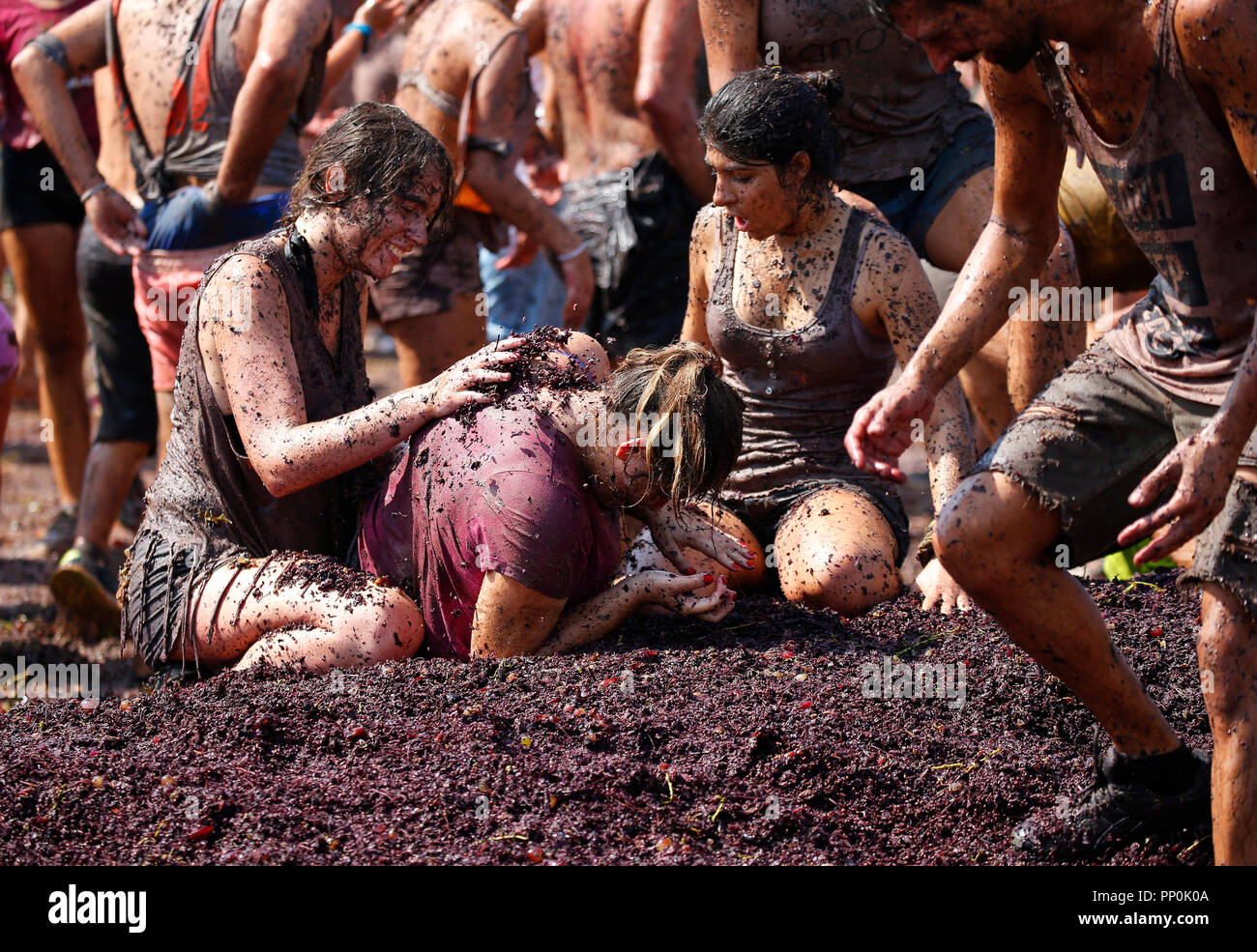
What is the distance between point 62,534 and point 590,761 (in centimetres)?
411

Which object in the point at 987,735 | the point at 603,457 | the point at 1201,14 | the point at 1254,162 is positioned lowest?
the point at 987,735

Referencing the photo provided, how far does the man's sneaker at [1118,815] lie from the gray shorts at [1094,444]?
17.1 inches

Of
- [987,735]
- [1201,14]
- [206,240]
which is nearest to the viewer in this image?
[1201,14]

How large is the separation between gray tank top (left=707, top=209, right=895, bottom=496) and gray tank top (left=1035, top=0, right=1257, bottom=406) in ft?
4.86

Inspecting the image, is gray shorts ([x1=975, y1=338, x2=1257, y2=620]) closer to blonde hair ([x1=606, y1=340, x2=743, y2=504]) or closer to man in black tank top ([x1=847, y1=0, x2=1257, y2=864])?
man in black tank top ([x1=847, y1=0, x2=1257, y2=864])

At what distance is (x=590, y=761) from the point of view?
2.96 m

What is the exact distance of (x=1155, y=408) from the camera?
8.82 feet

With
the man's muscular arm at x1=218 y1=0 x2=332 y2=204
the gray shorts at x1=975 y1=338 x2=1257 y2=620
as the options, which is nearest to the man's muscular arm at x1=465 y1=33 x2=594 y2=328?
the man's muscular arm at x1=218 y1=0 x2=332 y2=204

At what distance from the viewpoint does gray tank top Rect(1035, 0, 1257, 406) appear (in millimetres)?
2494

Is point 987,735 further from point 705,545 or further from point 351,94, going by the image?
point 351,94

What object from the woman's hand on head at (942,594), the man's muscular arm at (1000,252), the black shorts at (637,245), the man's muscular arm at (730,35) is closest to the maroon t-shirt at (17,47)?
the black shorts at (637,245)

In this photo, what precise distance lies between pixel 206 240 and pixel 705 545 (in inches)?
88.5

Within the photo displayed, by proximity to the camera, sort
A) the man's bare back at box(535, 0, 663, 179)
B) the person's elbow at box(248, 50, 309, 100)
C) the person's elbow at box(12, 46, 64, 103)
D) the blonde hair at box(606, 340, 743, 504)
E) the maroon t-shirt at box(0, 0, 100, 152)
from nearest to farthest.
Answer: the blonde hair at box(606, 340, 743, 504) → the person's elbow at box(248, 50, 309, 100) → the person's elbow at box(12, 46, 64, 103) → the man's bare back at box(535, 0, 663, 179) → the maroon t-shirt at box(0, 0, 100, 152)

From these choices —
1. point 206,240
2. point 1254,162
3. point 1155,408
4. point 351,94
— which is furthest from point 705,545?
point 351,94
